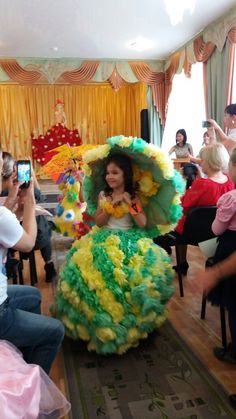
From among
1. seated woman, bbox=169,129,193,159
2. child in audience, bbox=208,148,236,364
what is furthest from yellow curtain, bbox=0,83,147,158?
child in audience, bbox=208,148,236,364

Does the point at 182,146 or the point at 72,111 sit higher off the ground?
the point at 72,111

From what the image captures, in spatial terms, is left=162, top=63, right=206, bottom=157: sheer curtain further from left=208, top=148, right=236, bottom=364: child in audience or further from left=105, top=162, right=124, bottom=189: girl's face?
left=208, top=148, right=236, bottom=364: child in audience

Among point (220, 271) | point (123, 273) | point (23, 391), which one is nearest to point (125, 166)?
point (123, 273)

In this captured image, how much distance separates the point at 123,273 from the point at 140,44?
16.6 ft

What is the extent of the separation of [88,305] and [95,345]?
253 millimetres

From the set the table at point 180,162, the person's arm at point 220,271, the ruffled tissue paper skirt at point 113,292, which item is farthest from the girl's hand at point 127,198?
the table at point 180,162

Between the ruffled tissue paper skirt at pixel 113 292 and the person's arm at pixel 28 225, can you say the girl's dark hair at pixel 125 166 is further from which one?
the person's arm at pixel 28 225

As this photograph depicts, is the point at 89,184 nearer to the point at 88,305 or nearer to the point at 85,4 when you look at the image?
the point at 88,305

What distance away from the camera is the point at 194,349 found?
7.25 ft

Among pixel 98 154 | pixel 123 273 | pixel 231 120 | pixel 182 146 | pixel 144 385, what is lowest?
pixel 144 385

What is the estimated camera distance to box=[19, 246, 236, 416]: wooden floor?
1971 millimetres

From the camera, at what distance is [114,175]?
2.31 m

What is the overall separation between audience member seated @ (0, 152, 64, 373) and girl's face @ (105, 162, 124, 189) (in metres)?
0.72

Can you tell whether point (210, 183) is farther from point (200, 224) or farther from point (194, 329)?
point (194, 329)
